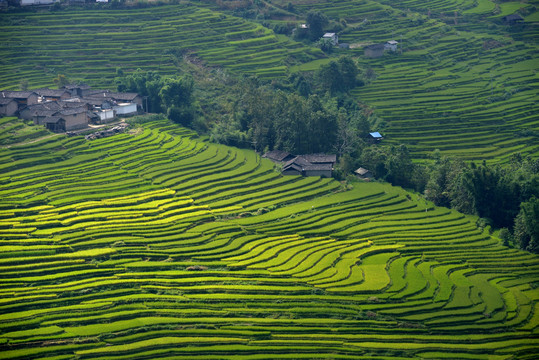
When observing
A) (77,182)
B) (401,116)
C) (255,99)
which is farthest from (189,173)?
(401,116)

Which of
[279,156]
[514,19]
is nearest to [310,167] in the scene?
[279,156]

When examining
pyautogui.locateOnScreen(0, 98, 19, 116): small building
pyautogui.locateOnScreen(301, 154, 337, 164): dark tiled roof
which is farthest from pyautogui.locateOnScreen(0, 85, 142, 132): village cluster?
pyautogui.locateOnScreen(301, 154, 337, 164): dark tiled roof

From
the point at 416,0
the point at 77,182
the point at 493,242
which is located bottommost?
the point at 493,242

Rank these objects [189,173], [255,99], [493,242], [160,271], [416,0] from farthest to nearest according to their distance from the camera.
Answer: [416,0] < [255,99] < [189,173] < [493,242] < [160,271]

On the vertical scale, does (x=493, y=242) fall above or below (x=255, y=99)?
below

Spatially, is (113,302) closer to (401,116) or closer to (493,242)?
(493,242)

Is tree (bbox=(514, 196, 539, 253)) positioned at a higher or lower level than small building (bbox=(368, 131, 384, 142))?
lower

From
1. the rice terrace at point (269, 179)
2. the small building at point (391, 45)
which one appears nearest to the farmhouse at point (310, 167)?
the rice terrace at point (269, 179)

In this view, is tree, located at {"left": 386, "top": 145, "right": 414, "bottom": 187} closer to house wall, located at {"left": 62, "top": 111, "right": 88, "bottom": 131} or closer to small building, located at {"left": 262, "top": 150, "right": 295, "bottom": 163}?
small building, located at {"left": 262, "top": 150, "right": 295, "bottom": 163}
